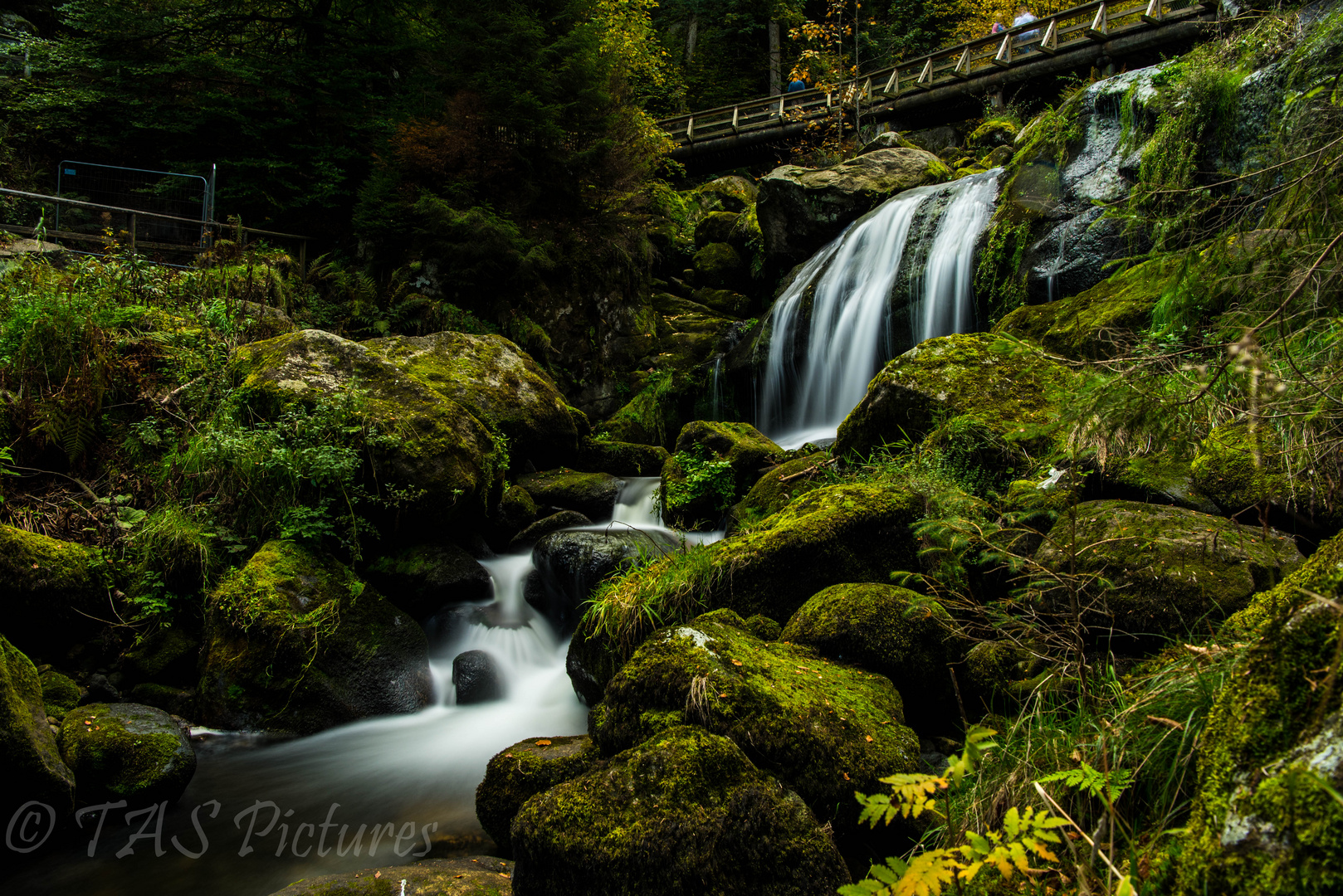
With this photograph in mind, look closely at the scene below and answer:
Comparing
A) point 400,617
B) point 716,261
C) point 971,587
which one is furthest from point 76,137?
point 971,587

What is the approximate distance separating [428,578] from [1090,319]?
6.21 m

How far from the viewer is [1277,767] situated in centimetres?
135

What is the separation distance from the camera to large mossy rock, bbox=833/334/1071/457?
18.6 feet

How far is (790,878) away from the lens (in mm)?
2436

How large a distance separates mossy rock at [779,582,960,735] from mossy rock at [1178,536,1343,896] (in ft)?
6.28

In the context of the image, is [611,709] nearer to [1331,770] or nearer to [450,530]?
[1331,770]

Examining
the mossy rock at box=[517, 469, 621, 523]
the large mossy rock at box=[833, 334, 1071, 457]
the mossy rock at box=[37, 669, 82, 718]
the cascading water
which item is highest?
the large mossy rock at box=[833, 334, 1071, 457]

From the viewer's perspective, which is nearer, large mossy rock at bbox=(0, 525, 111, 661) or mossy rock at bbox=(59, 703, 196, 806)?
mossy rock at bbox=(59, 703, 196, 806)

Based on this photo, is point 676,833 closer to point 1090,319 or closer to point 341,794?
point 341,794

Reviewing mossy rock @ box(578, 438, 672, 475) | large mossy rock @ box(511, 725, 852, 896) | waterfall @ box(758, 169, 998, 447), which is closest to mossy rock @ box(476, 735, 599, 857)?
large mossy rock @ box(511, 725, 852, 896)

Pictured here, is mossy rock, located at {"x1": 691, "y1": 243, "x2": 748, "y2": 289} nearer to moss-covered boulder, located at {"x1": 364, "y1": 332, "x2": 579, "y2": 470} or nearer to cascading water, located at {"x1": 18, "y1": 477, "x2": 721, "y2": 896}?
moss-covered boulder, located at {"x1": 364, "y1": 332, "x2": 579, "y2": 470}

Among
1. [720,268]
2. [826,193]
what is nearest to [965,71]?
[826,193]

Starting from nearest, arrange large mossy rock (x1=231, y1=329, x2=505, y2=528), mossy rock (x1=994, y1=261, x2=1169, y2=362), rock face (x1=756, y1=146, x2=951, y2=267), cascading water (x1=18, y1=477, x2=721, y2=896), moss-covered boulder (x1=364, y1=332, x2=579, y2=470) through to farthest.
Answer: cascading water (x1=18, y1=477, x2=721, y2=896), mossy rock (x1=994, y1=261, x2=1169, y2=362), large mossy rock (x1=231, y1=329, x2=505, y2=528), moss-covered boulder (x1=364, y1=332, x2=579, y2=470), rock face (x1=756, y1=146, x2=951, y2=267)

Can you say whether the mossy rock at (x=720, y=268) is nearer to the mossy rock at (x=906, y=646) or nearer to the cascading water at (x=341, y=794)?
the cascading water at (x=341, y=794)
